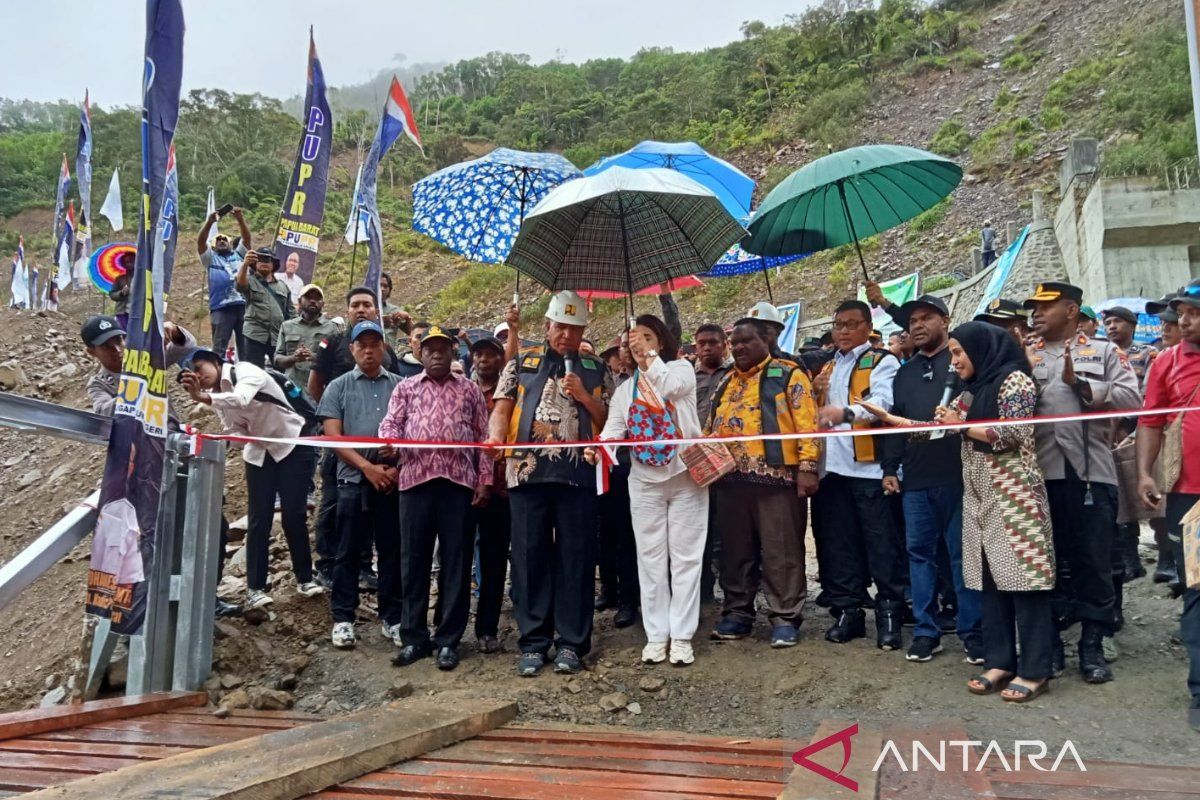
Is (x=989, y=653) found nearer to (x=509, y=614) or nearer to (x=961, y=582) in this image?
(x=961, y=582)

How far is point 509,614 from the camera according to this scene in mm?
6242

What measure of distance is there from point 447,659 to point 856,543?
101 inches

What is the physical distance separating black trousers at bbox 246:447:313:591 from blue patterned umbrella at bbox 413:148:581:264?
6.96ft

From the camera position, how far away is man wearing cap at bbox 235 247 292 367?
7.71 meters

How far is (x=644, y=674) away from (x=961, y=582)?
5.93 ft

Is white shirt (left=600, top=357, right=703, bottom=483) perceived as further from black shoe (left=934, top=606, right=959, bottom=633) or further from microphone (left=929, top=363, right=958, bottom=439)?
black shoe (left=934, top=606, right=959, bottom=633)

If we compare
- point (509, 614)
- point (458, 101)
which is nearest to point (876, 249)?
point (509, 614)

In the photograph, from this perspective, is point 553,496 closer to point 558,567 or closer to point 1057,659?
point 558,567

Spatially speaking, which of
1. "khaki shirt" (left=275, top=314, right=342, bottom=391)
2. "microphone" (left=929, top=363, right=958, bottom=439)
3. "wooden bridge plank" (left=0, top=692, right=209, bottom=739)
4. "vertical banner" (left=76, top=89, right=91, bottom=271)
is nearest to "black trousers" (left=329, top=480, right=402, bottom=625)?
"wooden bridge plank" (left=0, top=692, right=209, bottom=739)

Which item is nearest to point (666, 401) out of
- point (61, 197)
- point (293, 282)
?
point (293, 282)

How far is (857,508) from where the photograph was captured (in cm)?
535

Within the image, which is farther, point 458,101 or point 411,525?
point 458,101

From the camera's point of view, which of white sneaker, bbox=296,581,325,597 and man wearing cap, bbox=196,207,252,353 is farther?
man wearing cap, bbox=196,207,252,353

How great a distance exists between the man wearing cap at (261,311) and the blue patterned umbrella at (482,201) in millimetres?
1731
